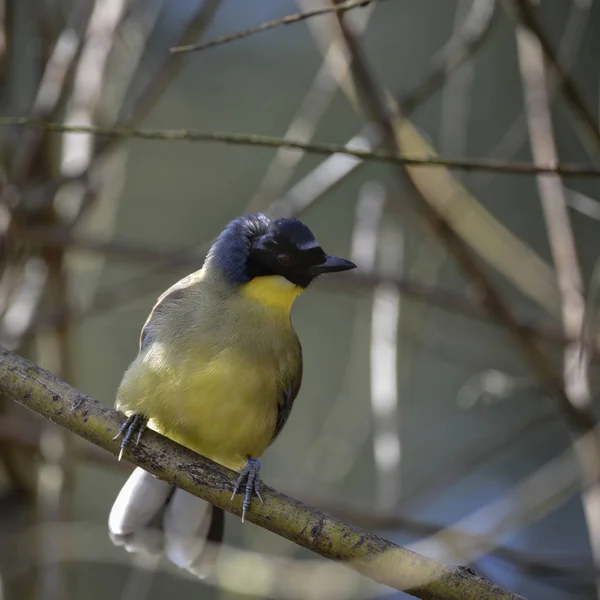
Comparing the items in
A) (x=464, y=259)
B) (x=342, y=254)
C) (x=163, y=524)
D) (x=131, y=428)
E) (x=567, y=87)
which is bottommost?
(x=131, y=428)

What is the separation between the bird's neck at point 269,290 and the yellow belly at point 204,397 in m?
0.27

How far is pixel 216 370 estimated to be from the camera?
3133 mm

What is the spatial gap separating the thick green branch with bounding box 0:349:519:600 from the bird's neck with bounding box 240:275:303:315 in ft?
2.59

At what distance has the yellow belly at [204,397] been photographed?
10.2 feet

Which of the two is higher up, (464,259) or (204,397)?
(464,259)

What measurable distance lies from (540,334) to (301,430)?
10.6ft

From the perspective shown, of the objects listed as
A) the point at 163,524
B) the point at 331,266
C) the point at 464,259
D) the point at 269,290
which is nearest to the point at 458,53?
the point at 464,259

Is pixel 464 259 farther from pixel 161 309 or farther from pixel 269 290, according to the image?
pixel 161 309

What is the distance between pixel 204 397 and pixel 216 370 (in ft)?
Answer: 0.32

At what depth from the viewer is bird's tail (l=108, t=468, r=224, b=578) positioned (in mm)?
3631

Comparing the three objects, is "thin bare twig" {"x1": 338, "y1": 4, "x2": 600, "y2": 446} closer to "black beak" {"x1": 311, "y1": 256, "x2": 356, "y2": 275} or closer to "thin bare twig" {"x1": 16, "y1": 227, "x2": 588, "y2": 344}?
"thin bare twig" {"x1": 16, "y1": 227, "x2": 588, "y2": 344}

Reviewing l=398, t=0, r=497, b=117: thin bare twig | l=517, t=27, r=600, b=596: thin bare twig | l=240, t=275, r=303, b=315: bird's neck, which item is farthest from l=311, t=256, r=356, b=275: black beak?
l=517, t=27, r=600, b=596: thin bare twig

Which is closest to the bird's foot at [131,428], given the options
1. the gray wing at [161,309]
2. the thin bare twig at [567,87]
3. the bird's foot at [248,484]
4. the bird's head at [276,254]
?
the bird's foot at [248,484]

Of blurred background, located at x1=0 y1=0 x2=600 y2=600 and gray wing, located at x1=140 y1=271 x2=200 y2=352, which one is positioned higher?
blurred background, located at x1=0 y1=0 x2=600 y2=600
